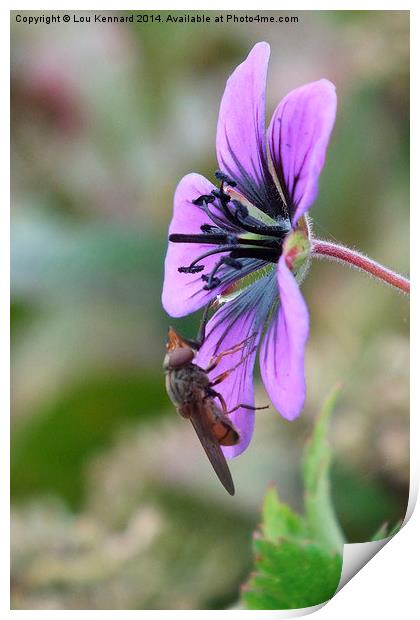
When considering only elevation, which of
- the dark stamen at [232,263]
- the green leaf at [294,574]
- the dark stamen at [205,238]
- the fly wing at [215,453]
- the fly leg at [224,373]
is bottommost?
the green leaf at [294,574]

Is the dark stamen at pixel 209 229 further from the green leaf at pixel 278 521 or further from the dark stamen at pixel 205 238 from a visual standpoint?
the green leaf at pixel 278 521

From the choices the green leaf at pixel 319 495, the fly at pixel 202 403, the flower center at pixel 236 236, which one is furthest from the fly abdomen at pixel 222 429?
the green leaf at pixel 319 495

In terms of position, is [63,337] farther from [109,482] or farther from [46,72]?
[46,72]

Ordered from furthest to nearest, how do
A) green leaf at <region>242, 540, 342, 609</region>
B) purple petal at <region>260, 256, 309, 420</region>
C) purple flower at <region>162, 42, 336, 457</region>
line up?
green leaf at <region>242, 540, 342, 609</region>, purple flower at <region>162, 42, 336, 457</region>, purple petal at <region>260, 256, 309, 420</region>

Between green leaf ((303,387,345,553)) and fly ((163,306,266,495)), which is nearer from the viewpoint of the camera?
fly ((163,306,266,495))

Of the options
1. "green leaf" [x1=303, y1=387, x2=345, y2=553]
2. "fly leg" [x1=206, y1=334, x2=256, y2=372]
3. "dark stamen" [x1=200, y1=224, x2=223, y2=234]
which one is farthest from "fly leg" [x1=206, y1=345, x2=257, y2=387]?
"green leaf" [x1=303, y1=387, x2=345, y2=553]

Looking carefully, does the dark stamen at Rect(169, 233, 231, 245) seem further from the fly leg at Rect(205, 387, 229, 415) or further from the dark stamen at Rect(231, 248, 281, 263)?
the fly leg at Rect(205, 387, 229, 415)
